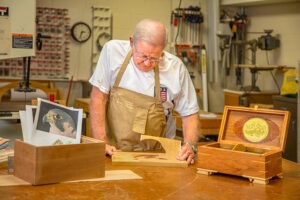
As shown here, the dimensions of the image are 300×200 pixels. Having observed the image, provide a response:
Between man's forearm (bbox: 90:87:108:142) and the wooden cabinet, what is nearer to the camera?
man's forearm (bbox: 90:87:108:142)

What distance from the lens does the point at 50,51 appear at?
635 cm

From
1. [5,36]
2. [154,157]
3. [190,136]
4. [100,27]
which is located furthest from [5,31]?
[100,27]

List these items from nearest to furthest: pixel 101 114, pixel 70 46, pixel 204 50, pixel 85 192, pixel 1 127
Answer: pixel 85 192 → pixel 101 114 → pixel 1 127 → pixel 70 46 → pixel 204 50

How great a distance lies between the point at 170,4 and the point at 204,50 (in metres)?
0.81

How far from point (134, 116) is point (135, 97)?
3.9 inches

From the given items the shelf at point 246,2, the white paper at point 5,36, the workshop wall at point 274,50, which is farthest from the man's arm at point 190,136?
the shelf at point 246,2

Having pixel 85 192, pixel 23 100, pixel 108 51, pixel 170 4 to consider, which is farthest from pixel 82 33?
pixel 85 192

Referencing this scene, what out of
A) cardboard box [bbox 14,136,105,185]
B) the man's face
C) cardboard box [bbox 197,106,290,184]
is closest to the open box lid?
cardboard box [bbox 197,106,290,184]

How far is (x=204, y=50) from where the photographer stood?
6.94m

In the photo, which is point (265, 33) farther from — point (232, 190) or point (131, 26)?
point (232, 190)

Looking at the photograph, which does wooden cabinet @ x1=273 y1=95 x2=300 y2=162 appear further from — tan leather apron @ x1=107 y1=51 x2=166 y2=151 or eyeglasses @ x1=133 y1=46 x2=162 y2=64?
eyeglasses @ x1=133 y1=46 x2=162 y2=64

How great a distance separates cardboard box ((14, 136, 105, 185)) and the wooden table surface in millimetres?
37

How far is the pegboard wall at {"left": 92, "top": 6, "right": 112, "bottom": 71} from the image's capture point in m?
6.49

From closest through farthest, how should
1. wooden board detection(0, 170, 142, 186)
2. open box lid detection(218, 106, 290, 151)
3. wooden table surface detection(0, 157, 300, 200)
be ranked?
wooden table surface detection(0, 157, 300, 200)
wooden board detection(0, 170, 142, 186)
open box lid detection(218, 106, 290, 151)
